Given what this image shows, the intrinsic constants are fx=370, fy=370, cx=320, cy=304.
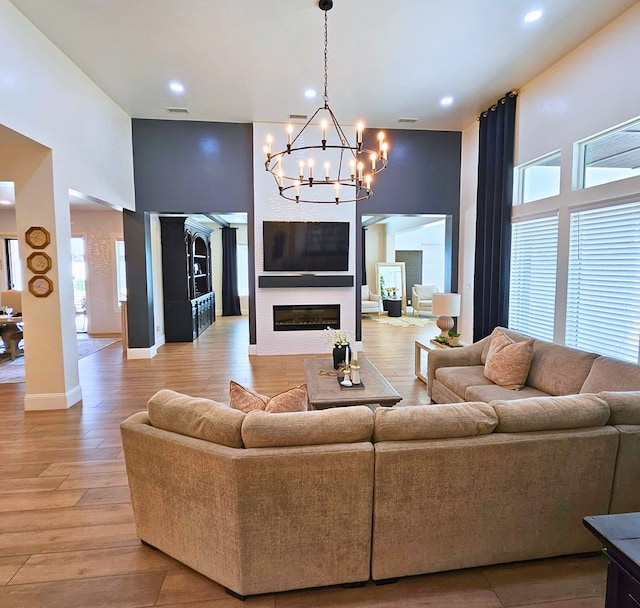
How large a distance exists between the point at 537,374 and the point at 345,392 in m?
1.77

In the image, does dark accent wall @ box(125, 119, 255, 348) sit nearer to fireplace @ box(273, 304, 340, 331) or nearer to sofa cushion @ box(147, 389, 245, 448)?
fireplace @ box(273, 304, 340, 331)

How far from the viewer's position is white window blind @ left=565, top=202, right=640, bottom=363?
338 cm

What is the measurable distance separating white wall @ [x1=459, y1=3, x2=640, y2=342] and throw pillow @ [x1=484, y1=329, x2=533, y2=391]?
122 centimetres

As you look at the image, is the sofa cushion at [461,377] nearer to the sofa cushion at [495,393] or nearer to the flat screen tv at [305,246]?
the sofa cushion at [495,393]

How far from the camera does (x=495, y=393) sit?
3189mm

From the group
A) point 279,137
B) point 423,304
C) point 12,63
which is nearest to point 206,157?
point 279,137

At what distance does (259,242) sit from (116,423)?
3.61 metres

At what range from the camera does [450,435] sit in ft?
5.74

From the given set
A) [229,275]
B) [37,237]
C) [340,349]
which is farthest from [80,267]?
[340,349]

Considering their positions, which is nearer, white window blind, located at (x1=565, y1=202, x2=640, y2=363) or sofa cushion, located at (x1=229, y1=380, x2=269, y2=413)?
sofa cushion, located at (x1=229, y1=380, x2=269, y2=413)

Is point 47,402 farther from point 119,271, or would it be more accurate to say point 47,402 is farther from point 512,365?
point 119,271

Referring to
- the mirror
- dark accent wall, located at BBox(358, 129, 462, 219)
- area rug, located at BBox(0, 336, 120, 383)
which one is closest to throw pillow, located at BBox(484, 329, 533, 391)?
dark accent wall, located at BBox(358, 129, 462, 219)

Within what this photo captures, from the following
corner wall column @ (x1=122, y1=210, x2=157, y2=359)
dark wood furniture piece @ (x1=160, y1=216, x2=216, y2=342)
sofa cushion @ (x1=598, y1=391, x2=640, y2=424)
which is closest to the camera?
sofa cushion @ (x1=598, y1=391, x2=640, y2=424)

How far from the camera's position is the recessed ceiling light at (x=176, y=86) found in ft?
15.5
